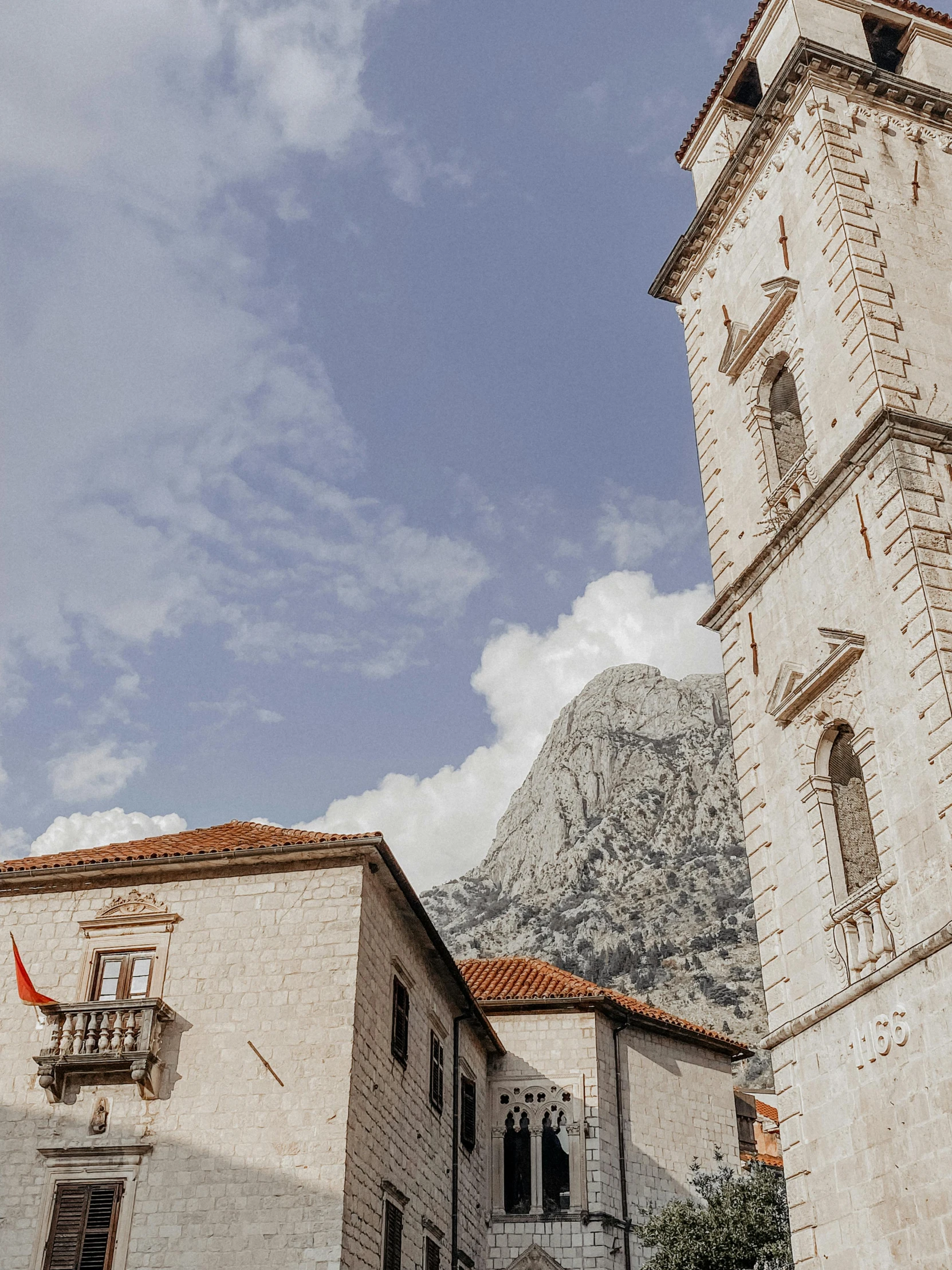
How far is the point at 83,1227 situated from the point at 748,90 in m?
21.8

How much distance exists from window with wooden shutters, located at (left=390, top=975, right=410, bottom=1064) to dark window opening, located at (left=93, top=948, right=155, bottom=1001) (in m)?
3.86

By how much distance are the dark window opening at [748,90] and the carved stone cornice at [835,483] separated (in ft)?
33.8

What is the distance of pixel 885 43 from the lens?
21047 mm

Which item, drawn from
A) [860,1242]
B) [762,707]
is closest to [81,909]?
[762,707]

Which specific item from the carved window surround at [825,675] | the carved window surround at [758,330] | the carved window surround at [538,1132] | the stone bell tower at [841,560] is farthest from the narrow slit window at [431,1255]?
the carved window surround at [758,330]

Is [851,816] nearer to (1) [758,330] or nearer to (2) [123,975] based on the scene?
(1) [758,330]

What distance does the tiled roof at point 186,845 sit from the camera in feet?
59.0

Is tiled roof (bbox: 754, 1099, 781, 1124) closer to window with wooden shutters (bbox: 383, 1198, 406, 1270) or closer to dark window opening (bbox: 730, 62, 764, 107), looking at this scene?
window with wooden shutters (bbox: 383, 1198, 406, 1270)

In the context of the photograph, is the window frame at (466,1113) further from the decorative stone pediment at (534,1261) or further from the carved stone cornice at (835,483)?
the carved stone cornice at (835,483)

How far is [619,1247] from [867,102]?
854 inches

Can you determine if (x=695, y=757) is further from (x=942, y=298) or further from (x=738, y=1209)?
(x=942, y=298)

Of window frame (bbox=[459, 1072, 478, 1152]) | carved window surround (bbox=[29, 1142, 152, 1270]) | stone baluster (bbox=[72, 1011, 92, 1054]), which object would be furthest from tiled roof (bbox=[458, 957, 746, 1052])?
carved window surround (bbox=[29, 1142, 152, 1270])

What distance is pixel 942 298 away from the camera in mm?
16438

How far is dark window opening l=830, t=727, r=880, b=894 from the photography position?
13.3 metres
